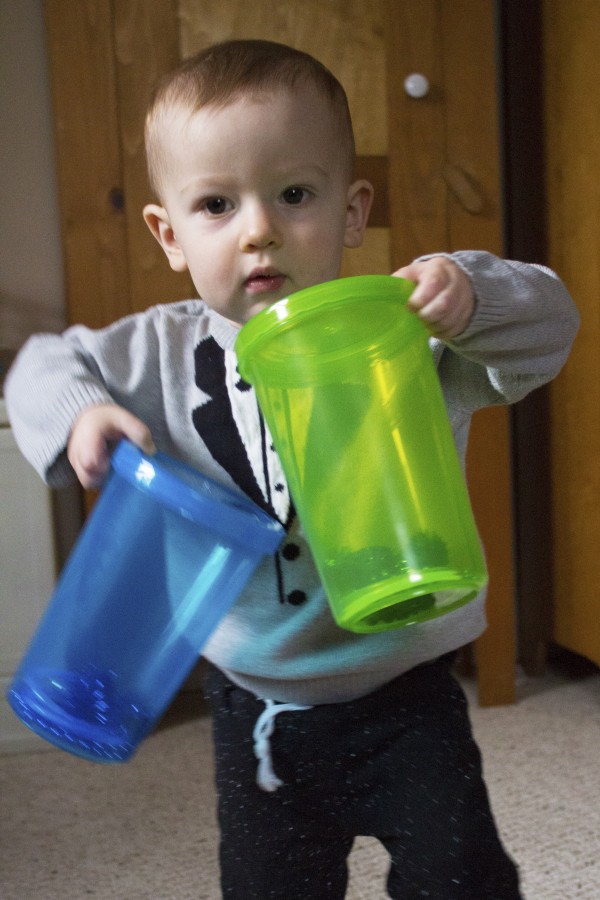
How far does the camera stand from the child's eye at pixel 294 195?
719 mm

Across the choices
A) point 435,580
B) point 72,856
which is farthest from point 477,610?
point 72,856

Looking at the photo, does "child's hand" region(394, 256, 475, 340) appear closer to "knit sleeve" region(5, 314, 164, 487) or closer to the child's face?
the child's face

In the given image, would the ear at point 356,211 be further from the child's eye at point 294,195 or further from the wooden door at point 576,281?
the wooden door at point 576,281

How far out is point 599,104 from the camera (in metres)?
1.41

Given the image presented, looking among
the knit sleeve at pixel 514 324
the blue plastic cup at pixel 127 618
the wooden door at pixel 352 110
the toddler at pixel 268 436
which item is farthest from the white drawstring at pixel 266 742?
the wooden door at pixel 352 110

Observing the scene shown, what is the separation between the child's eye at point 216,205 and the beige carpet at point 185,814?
0.76 metres

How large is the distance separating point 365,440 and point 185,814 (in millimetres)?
886

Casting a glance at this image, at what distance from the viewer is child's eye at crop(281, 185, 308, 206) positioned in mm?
719

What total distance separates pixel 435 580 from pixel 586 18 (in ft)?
3.88

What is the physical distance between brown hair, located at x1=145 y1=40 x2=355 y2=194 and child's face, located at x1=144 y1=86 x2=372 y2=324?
0.04 feet

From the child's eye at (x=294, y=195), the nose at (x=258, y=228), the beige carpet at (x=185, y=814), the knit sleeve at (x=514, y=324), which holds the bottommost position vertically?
the beige carpet at (x=185, y=814)

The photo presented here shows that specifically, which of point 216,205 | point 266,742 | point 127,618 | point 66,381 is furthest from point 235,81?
point 266,742

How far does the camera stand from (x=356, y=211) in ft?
2.76

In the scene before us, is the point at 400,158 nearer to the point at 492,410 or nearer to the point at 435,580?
the point at 492,410
